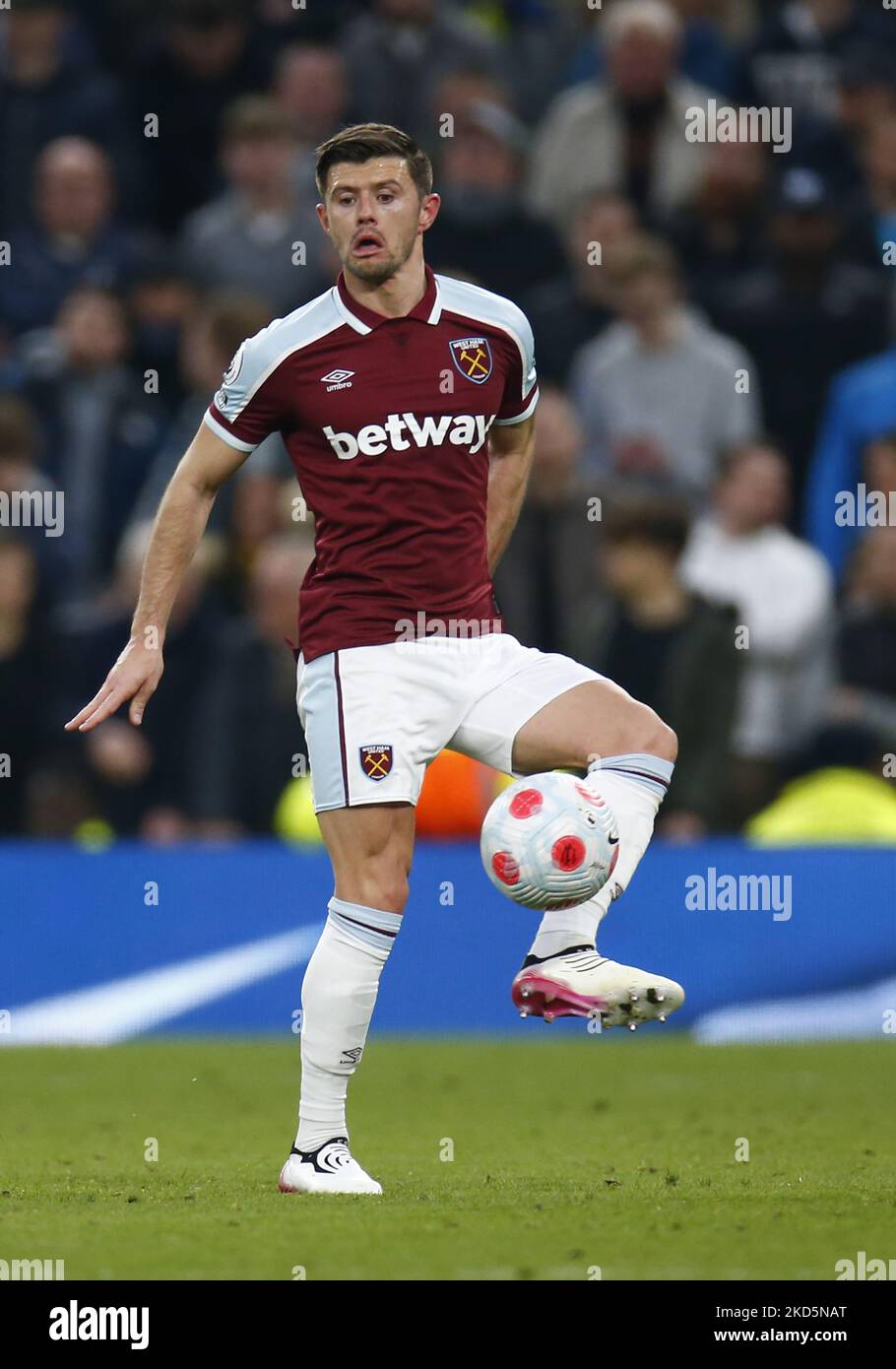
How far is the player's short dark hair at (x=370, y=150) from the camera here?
6.25 metres

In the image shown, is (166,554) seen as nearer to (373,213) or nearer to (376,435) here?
(376,435)

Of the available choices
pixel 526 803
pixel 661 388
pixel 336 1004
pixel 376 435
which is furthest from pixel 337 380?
pixel 661 388

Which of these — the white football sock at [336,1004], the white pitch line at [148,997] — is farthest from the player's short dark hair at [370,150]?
the white pitch line at [148,997]

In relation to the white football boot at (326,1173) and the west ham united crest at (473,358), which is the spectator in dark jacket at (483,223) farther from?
the white football boot at (326,1173)

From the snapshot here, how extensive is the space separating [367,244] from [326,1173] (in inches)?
93.3

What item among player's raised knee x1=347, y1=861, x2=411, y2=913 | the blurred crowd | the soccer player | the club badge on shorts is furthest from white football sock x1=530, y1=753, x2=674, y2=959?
the blurred crowd

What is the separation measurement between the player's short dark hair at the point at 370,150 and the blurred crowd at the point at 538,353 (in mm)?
4701

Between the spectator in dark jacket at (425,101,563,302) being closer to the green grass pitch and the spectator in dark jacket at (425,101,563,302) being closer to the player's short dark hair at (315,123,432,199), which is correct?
the green grass pitch

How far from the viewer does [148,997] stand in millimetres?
10477

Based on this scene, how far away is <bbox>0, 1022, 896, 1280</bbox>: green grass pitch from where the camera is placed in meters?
5.11

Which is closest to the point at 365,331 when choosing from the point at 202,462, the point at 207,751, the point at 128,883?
the point at 202,462

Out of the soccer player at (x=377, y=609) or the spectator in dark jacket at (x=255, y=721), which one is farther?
the spectator in dark jacket at (x=255, y=721)

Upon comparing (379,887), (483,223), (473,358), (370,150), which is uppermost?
(483,223)

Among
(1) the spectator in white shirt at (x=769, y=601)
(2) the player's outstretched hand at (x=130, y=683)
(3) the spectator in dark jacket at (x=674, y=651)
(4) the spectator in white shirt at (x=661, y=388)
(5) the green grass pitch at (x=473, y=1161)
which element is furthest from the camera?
(4) the spectator in white shirt at (x=661, y=388)
